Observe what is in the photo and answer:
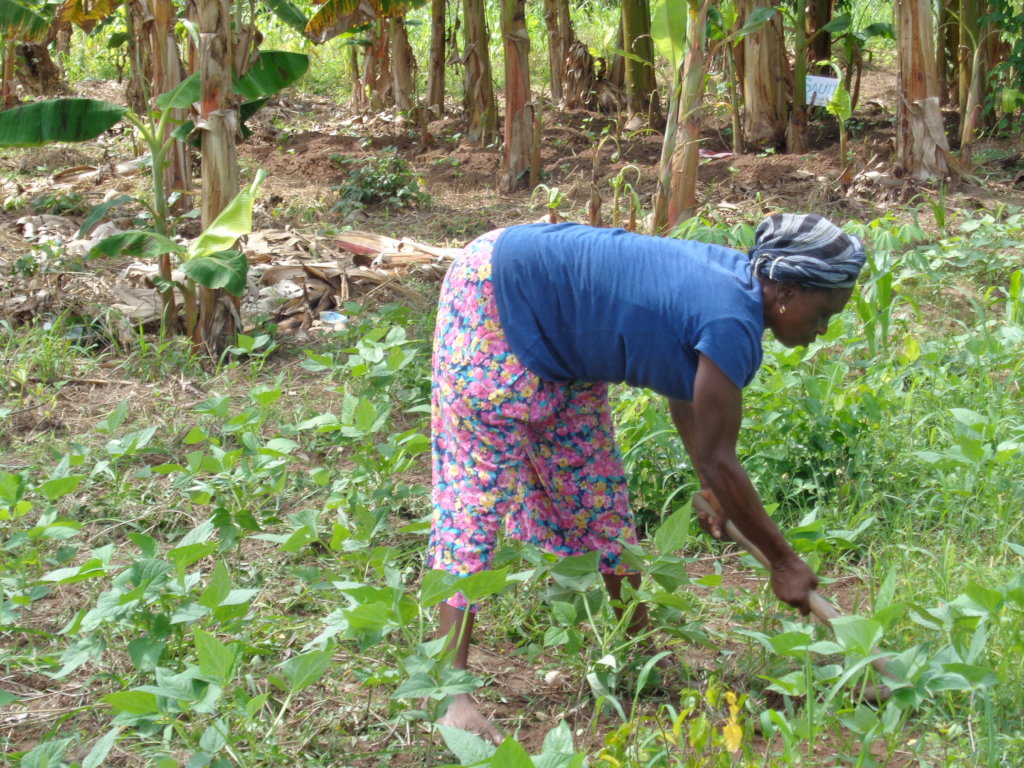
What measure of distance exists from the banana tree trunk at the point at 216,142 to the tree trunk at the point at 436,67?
609cm

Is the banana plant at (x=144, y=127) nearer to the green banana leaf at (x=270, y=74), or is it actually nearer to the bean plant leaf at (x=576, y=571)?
the green banana leaf at (x=270, y=74)

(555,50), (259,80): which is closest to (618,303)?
(259,80)

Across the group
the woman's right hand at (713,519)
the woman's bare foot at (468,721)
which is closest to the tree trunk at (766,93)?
the woman's right hand at (713,519)

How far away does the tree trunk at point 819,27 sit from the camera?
966 cm

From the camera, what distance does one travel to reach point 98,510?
341cm

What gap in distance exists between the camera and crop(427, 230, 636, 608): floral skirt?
7.38 ft

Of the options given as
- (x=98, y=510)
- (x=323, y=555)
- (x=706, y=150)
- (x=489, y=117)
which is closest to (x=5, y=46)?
(x=489, y=117)

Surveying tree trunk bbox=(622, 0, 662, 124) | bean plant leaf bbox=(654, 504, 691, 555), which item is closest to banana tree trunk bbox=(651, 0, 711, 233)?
bean plant leaf bbox=(654, 504, 691, 555)

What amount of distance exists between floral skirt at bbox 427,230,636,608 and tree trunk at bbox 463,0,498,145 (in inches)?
300

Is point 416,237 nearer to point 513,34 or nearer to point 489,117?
point 513,34

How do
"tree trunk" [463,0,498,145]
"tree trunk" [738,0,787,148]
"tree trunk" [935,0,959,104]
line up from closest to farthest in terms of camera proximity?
"tree trunk" [738,0,787,148] → "tree trunk" [935,0,959,104] → "tree trunk" [463,0,498,145]

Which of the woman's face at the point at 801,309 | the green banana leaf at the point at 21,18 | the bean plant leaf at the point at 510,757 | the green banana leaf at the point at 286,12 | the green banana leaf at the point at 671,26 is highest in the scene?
the green banana leaf at the point at 21,18

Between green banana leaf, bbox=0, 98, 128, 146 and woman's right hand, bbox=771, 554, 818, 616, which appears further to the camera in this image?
green banana leaf, bbox=0, 98, 128, 146

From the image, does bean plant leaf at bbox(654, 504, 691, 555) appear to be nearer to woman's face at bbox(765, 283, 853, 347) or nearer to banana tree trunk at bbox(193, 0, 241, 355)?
woman's face at bbox(765, 283, 853, 347)
